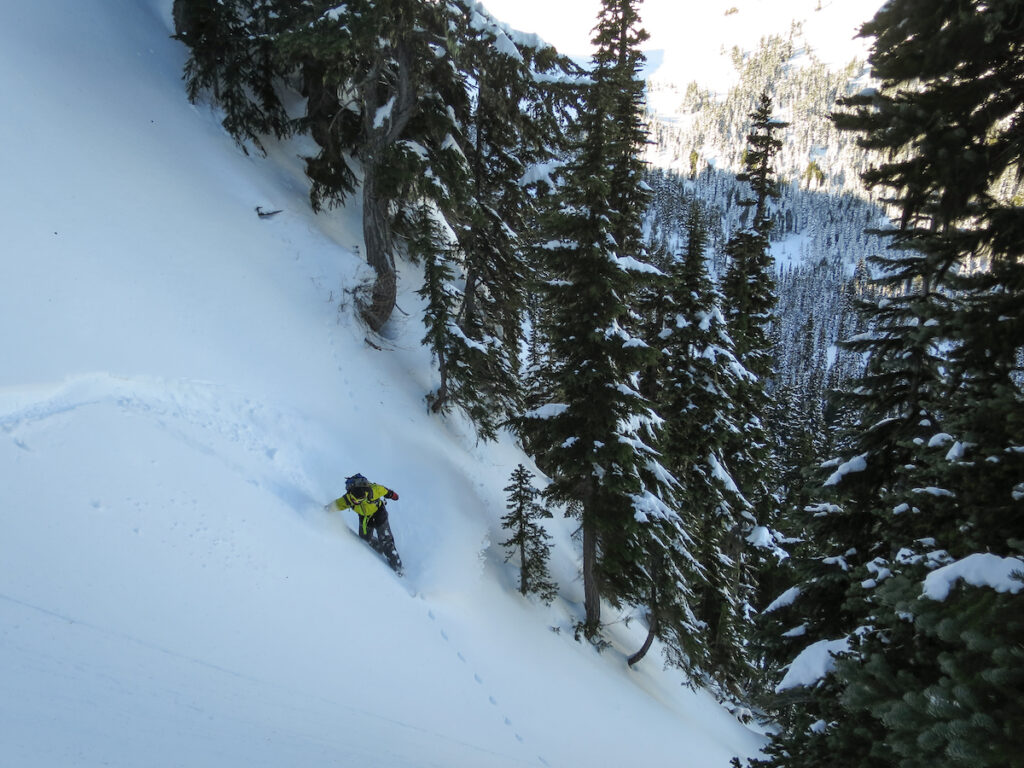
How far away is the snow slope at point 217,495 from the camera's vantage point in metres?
5.14

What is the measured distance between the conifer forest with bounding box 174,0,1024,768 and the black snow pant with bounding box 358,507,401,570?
3.45m

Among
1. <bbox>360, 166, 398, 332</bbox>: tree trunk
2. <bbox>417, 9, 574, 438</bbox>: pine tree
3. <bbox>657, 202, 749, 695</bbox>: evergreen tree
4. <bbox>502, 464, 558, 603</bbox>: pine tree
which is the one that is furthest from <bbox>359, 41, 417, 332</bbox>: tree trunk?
<bbox>657, 202, 749, 695</bbox>: evergreen tree

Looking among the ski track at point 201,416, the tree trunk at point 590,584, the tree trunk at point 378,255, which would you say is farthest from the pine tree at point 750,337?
the ski track at point 201,416

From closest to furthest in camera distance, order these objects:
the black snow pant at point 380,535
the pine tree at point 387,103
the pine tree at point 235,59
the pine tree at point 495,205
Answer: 1. the black snow pant at point 380,535
2. the pine tree at point 387,103
3. the pine tree at point 495,205
4. the pine tree at point 235,59

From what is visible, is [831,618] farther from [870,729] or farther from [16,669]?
[16,669]

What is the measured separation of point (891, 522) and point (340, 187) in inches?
665

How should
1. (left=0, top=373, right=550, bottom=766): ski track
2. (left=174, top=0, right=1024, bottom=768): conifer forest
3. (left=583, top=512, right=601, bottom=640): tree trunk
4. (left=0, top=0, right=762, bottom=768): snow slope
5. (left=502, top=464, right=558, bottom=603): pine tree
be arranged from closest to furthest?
(left=174, top=0, right=1024, bottom=768): conifer forest, (left=0, top=0, right=762, bottom=768): snow slope, (left=0, top=373, right=550, bottom=766): ski track, (left=502, top=464, right=558, bottom=603): pine tree, (left=583, top=512, right=601, bottom=640): tree trunk

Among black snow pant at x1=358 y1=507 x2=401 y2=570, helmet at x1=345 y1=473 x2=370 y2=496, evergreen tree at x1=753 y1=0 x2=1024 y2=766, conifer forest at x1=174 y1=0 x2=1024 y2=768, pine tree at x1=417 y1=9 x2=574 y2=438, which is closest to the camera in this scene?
evergreen tree at x1=753 y1=0 x2=1024 y2=766

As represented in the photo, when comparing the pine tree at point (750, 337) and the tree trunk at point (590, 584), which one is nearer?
the tree trunk at point (590, 584)

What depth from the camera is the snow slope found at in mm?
5137

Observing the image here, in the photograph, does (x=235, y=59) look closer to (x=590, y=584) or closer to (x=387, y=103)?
(x=387, y=103)

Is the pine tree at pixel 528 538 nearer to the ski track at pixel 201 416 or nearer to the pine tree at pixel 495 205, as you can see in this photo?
the pine tree at pixel 495 205

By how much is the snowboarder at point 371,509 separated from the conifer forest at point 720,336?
11.6 feet

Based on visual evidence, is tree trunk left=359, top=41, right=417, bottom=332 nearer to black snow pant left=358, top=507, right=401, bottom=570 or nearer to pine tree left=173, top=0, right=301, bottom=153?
pine tree left=173, top=0, right=301, bottom=153
